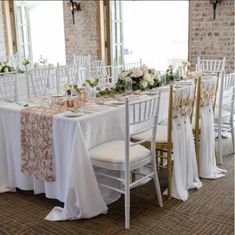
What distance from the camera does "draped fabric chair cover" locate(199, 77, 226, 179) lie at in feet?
12.6

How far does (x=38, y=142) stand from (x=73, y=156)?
46cm

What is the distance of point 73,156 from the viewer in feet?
9.91

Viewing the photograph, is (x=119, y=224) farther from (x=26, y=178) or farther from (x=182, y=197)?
(x=26, y=178)

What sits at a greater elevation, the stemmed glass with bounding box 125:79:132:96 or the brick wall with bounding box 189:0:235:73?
the brick wall with bounding box 189:0:235:73

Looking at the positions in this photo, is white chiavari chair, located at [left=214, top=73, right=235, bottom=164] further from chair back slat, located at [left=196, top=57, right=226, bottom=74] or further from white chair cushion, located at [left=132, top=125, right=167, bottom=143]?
chair back slat, located at [left=196, top=57, right=226, bottom=74]

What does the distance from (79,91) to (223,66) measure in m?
3.19

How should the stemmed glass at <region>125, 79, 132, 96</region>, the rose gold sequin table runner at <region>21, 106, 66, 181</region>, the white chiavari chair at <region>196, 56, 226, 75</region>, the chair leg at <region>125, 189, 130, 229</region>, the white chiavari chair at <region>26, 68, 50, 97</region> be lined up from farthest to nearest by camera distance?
the white chiavari chair at <region>196, 56, 226, 75</region>
the white chiavari chair at <region>26, 68, 50, 97</region>
the stemmed glass at <region>125, 79, 132, 96</region>
the rose gold sequin table runner at <region>21, 106, 66, 181</region>
the chair leg at <region>125, 189, 130, 229</region>

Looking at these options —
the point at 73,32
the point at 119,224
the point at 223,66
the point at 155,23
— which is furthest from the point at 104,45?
the point at 119,224

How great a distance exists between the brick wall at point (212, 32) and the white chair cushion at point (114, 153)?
365 centimetres

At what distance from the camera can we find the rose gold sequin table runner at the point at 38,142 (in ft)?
10.6

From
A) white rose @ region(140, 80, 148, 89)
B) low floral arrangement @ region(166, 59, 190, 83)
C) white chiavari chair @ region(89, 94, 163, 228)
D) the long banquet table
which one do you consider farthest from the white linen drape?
low floral arrangement @ region(166, 59, 190, 83)

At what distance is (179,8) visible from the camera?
11602 millimetres

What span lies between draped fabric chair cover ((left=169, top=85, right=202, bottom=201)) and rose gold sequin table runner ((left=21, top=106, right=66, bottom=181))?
1.04 meters

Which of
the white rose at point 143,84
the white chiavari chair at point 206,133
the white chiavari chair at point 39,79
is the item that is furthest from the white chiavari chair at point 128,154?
the white chiavari chair at point 39,79
